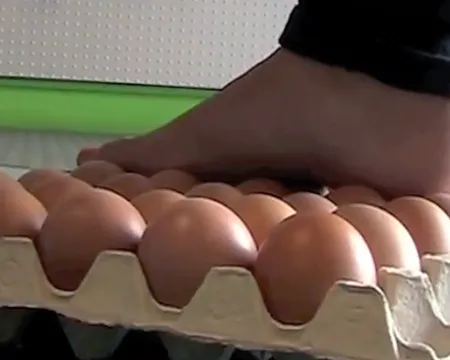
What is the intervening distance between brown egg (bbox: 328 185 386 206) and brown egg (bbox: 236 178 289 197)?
0.10 feet

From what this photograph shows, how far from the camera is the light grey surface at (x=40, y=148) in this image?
4.73ft

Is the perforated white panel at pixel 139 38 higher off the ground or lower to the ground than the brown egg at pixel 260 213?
lower

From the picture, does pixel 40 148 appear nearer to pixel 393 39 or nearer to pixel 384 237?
pixel 393 39

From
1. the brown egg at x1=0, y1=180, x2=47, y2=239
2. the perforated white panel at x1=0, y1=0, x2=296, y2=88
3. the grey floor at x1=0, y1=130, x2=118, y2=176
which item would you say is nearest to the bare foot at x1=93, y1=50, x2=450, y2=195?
the brown egg at x1=0, y1=180, x2=47, y2=239

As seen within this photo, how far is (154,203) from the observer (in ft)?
1.58

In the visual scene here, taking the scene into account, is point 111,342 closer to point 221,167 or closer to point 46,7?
point 221,167

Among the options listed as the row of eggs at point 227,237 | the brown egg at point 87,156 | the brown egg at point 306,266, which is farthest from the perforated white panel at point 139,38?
the brown egg at point 306,266

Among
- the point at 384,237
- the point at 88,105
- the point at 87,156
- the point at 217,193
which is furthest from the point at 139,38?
the point at 384,237

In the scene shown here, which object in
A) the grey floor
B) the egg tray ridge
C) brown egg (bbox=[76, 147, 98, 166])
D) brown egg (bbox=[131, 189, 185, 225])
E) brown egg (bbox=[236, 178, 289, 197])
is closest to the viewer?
the egg tray ridge

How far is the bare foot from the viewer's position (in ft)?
1.98

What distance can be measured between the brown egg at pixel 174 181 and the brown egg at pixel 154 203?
0.26 ft

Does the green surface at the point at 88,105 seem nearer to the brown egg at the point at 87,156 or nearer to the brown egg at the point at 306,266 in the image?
the brown egg at the point at 87,156

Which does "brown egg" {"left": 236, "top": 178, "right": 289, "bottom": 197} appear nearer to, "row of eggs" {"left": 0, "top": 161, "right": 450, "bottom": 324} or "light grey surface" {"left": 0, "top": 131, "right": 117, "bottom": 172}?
"row of eggs" {"left": 0, "top": 161, "right": 450, "bottom": 324}

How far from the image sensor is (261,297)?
1.27 feet
